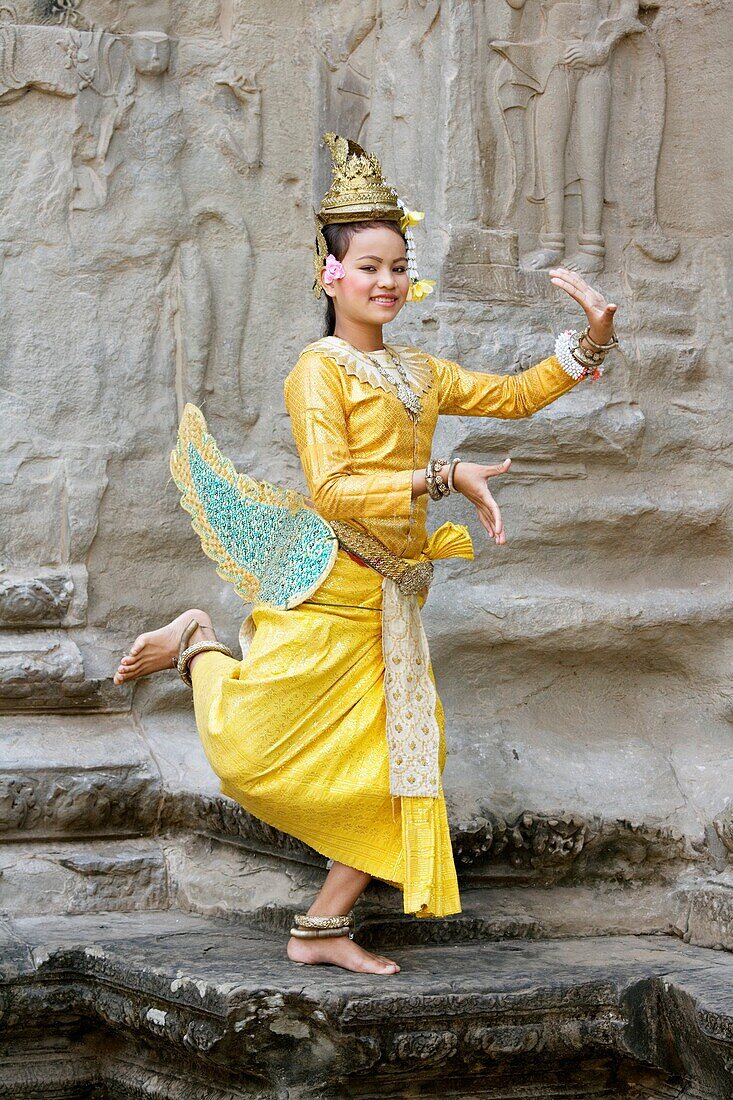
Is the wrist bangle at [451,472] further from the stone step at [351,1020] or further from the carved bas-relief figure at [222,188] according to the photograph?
the carved bas-relief figure at [222,188]

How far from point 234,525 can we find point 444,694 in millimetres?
800

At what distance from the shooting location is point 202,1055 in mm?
3113

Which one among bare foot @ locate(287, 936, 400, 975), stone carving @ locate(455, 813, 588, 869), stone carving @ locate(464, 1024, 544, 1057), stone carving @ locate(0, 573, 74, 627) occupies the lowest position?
stone carving @ locate(464, 1024, 544, 1057)

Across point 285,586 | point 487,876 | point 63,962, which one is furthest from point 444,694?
point 63,962

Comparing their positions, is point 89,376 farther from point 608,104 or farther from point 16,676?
point 608,104

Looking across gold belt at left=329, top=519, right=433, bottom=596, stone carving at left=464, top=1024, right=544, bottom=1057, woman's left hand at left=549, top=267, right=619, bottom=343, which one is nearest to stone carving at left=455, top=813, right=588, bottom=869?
stone carving at left=464, top=1024, right=544, bottom=1057

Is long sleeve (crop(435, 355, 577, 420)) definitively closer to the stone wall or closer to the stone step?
the stone wall

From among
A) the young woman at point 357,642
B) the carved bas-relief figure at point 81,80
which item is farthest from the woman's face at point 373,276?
the carved bas-relief figure at point 81,80

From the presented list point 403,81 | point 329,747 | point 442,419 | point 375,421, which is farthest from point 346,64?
point 329,747

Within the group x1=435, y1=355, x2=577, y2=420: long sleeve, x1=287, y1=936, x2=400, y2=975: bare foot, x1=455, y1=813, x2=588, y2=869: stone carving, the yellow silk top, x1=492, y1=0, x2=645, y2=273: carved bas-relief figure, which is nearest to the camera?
the yellow silk top

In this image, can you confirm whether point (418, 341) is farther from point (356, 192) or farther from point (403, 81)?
point (356, 192)

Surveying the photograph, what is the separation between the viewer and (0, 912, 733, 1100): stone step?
10.00 feet

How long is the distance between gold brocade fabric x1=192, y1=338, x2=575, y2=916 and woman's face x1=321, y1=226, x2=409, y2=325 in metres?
0.09

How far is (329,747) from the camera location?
10.2 ft
